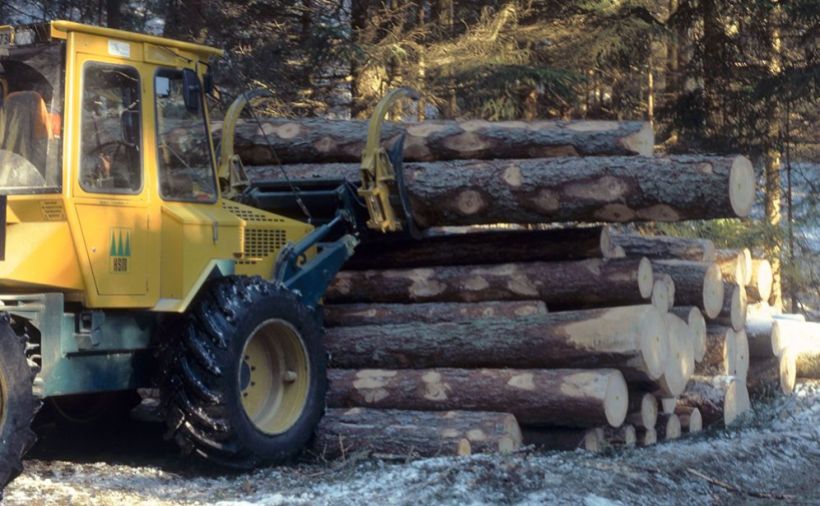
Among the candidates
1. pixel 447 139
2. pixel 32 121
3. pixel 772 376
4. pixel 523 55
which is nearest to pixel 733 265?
pixel 772 376

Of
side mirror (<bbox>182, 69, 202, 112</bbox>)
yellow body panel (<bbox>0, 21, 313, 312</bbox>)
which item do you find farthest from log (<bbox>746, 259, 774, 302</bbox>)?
side mirror (<bbox>182, 69, 202, 112</bbox>)

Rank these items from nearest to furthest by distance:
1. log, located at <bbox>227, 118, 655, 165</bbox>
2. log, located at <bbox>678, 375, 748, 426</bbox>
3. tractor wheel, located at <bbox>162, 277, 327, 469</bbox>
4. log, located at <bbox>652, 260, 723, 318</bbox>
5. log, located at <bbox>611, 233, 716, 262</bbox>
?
tractor wheel, located at <bbox>162, 277, 327, 469</bbox> < log, located at <bbox>227, 118, 655, 165</bbox> < log, located at <bbox>678, 375, 748, 426</bbox> < log, located at <bbox>652, 260, 723, 318</bbox> < log, located at <bbox>611, 233, 716, 262</bbox>

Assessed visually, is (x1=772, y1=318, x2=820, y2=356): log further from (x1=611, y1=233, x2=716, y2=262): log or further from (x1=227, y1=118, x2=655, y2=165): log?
(x1=227, y1=118, x2=655, y2=165): log

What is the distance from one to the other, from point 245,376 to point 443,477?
1.95 meters

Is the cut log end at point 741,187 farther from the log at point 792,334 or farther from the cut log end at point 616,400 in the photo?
the log at point 792,334

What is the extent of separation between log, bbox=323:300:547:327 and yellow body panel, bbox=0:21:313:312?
198 cm

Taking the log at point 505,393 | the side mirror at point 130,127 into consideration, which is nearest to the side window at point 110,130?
the side mirror at point 130,127

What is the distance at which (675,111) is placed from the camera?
18281 mm

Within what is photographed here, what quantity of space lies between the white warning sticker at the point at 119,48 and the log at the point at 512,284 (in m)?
3.53

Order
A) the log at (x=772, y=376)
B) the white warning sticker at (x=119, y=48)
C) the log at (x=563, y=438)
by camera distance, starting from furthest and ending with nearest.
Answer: the log at (x=772, y=376) < the log at (x=563, y=438) < the white warning sticker at (x=119, y=48)

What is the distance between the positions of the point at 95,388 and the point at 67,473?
28.5 inches

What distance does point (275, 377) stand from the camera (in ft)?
27.9

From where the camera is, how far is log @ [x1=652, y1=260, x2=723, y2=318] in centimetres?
1058

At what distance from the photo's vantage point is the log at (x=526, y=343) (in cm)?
886
